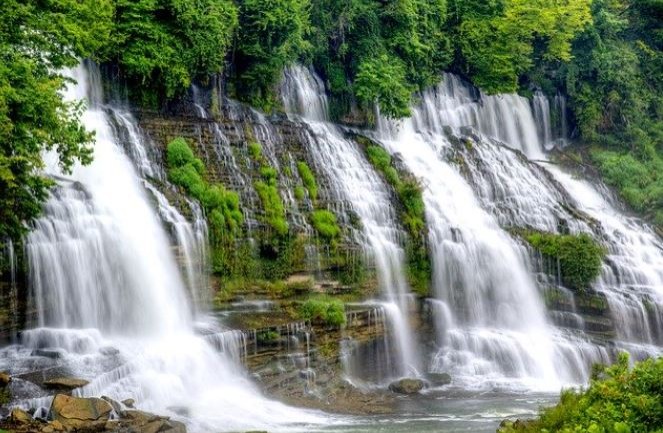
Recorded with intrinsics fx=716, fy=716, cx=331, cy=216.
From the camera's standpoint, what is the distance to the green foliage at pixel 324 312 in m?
20.6

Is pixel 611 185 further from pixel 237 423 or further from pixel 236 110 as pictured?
pixel 237 423

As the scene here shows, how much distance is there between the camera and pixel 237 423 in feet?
50.8

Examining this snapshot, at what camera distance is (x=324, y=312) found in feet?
67.9

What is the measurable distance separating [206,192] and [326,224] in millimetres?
4120

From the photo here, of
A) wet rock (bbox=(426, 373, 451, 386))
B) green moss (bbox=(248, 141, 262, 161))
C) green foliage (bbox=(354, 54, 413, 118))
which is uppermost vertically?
green foliage (bbox=(354, 54, 413, 118))

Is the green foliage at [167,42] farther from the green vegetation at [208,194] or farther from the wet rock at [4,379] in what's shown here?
the wet rock at [4,379]

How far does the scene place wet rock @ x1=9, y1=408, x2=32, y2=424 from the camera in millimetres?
12414

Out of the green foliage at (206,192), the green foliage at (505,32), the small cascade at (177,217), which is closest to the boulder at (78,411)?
the small cascade at (177,217)

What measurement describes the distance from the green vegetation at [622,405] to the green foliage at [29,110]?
1088 centimetres

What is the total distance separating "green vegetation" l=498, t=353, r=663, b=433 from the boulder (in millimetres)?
8055

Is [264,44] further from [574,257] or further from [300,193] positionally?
[574,257]

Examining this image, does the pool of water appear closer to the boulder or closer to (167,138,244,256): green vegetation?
the boulder

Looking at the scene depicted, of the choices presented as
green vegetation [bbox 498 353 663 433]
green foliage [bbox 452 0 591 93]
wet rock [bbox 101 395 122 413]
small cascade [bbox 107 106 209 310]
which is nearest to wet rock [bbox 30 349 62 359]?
wet rock [bbox 101 395 122 413]

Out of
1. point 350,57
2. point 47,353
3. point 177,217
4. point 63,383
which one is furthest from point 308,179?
point 63,383
